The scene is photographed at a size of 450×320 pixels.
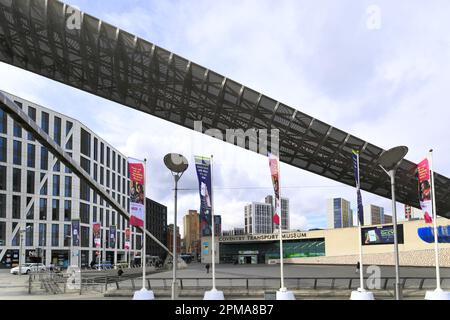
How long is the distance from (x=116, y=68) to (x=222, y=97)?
335 inches

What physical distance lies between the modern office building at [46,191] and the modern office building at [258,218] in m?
41.0

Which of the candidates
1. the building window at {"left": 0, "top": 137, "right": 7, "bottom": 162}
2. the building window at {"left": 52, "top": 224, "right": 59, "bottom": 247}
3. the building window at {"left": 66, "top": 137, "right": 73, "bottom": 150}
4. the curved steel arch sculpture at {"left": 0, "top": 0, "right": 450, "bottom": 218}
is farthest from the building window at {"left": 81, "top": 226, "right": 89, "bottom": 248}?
the curved steel arch sculpture at {"left": 0, "top": 0, "right": 450, "bottom": 218}

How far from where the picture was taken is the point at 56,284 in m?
33.4

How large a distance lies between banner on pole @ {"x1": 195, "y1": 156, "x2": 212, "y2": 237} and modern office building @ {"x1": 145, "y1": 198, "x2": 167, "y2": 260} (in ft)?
425

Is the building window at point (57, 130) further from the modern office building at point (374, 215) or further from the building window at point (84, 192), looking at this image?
the modern office building at point (374, 215)

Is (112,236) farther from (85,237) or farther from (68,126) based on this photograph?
(68,126)

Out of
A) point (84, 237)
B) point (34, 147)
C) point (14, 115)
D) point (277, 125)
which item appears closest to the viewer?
point (14, 115)

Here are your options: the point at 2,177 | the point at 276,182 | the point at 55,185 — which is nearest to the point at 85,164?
the point at 55,185

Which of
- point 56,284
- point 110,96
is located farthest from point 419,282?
point 110,96

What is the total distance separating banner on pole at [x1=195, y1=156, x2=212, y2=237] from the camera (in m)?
23.2

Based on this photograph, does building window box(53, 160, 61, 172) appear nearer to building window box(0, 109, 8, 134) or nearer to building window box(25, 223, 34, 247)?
building window box(25, 223, 34, 247)

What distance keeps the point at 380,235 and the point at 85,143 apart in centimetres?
6653

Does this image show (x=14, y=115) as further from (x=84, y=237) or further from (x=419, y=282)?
(x=84, y=237)

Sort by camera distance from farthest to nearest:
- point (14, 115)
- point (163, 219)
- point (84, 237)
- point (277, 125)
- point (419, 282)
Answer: point (163, 219), point (84, 237), point (277, 125), point (14, 115), point (419, 282)
